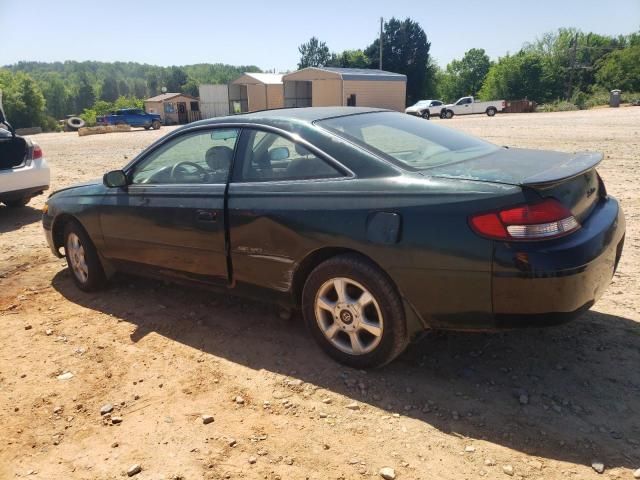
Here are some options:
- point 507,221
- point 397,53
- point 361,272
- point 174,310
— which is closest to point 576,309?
point 507,221

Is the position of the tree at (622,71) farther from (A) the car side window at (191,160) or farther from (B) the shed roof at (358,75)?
(A) the car side window at (191,160)

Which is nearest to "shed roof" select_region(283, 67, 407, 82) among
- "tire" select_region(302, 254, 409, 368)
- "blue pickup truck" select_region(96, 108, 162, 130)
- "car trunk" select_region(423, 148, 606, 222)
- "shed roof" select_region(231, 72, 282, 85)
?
"shed roof" select_region(231, 72, 282, 85)

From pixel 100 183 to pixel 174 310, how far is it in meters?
1.32

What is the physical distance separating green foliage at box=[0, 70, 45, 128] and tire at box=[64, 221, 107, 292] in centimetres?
6466

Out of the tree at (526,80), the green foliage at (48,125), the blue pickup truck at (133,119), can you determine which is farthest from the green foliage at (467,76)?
the green foliage at (48,125)

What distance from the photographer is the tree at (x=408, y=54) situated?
65.4 meters

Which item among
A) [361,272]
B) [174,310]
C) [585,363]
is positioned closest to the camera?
[361,272]

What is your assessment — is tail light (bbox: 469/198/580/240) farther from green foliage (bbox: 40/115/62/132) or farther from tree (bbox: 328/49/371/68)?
green foliage (bbox: 40/115/62/132)

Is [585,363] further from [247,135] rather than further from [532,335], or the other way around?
[247,135]

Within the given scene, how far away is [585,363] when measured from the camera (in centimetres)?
319

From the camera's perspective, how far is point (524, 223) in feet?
8.40

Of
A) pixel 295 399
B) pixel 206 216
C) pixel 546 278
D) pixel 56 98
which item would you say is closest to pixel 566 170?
pixel 546 278

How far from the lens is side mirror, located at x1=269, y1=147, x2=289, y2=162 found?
346cm

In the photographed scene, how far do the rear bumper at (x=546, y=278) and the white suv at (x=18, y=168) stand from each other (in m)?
7.67
